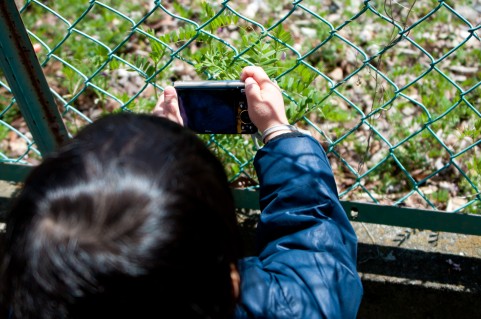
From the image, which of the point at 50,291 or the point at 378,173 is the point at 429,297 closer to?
the point at 378,173

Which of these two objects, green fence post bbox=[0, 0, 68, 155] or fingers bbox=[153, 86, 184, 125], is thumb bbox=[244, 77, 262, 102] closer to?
Result: fingers bbox=[153, 86, 184, 125]

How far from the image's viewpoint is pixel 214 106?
5.66 feet

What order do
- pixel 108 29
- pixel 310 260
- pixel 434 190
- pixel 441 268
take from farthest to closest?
1. pixel 108 29
2. pixel 434 190
3. pixel 441 268
4. pixel 310 260

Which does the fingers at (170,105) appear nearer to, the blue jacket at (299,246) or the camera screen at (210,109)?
the camera screen at (210,109)

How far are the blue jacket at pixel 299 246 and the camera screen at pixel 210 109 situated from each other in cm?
18

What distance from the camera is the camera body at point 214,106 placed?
1.68 metres

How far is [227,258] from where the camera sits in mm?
1277

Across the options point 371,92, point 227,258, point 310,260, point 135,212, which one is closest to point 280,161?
point 310,260

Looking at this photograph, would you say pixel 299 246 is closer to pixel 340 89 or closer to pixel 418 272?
pixel 418 272

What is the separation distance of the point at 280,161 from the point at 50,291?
696 mm

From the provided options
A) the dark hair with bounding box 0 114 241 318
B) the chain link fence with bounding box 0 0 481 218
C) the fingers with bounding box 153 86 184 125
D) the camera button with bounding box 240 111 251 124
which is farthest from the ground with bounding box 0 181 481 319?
the dark hair with bounding box 0 114 241 318

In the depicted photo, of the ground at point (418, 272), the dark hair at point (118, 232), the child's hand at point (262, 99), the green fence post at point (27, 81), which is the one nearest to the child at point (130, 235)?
the dark hair at point (118, 232)

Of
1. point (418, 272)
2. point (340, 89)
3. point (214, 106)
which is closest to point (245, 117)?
point (214, 106)

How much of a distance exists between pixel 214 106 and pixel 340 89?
1.32m
